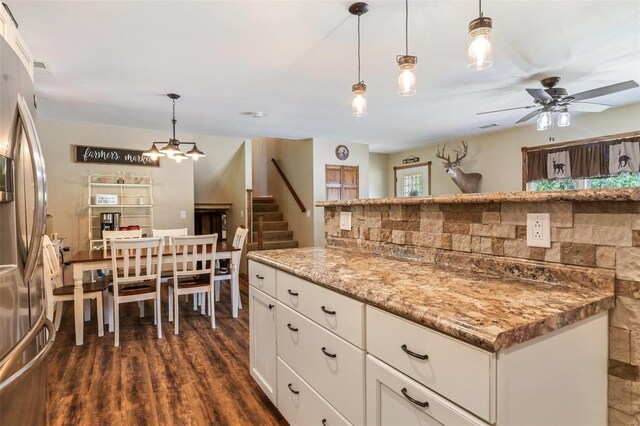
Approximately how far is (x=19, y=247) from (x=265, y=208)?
623cm

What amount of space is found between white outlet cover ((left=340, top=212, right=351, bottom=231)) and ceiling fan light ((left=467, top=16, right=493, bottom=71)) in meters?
1.15

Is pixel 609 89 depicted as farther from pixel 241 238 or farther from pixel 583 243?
pixel 241 238

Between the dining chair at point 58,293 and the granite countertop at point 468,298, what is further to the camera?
the dining chair at point 58,293

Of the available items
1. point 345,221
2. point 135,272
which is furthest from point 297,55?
point 135,272

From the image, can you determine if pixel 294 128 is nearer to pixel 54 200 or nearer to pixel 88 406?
pixel 54 200

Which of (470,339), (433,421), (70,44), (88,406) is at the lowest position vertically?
(88,406)

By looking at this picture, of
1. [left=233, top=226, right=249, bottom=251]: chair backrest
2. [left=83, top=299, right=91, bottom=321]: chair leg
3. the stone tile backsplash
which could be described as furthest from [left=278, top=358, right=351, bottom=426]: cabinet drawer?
[left=83, top=299, right=91, bottom=321]: chair leg

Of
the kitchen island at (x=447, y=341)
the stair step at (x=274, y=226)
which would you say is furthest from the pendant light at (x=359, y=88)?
Answer: the stair step at (x=274, y=226)

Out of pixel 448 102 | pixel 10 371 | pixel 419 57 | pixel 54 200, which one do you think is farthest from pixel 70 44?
pixel 448 102

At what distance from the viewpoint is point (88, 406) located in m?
2.12

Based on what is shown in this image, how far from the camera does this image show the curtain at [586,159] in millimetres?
4633

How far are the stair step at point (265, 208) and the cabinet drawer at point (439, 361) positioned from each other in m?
6.30

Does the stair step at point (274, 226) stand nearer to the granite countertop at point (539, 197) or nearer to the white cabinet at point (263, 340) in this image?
the white cabinet at point (263, 340)

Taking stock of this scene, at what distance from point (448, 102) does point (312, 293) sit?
3.59 m
